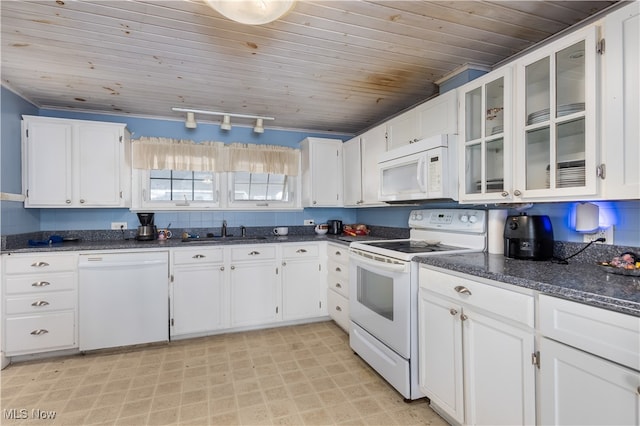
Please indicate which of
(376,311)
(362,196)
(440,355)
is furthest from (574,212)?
(362,196)

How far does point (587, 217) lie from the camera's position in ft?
5.29

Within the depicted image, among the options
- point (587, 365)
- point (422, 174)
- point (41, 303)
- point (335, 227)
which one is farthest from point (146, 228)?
point (587, 365)

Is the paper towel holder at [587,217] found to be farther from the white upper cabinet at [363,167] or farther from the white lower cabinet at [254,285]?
the white lower cabinet at [254,285]

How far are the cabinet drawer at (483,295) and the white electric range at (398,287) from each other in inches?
6.3

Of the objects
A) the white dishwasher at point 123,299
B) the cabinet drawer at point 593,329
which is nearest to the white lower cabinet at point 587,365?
the cabinet drawer at point 593,329

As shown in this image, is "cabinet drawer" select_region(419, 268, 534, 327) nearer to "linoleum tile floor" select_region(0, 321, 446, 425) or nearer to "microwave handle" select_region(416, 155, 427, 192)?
"microwave handle" select_region(416, 155, 427, 192)

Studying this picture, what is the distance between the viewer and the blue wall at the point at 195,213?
5.17 ft

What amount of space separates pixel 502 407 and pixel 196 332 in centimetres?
264

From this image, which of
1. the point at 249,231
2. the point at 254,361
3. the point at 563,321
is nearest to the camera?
the point at 563,321

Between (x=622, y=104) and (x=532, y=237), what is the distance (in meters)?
0.74

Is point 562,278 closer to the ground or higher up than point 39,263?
higher up

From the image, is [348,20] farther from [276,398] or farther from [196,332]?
[196,332]

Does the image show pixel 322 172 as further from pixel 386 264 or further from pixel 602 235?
pixel 602 235

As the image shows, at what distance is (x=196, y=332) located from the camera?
2.99 metres
